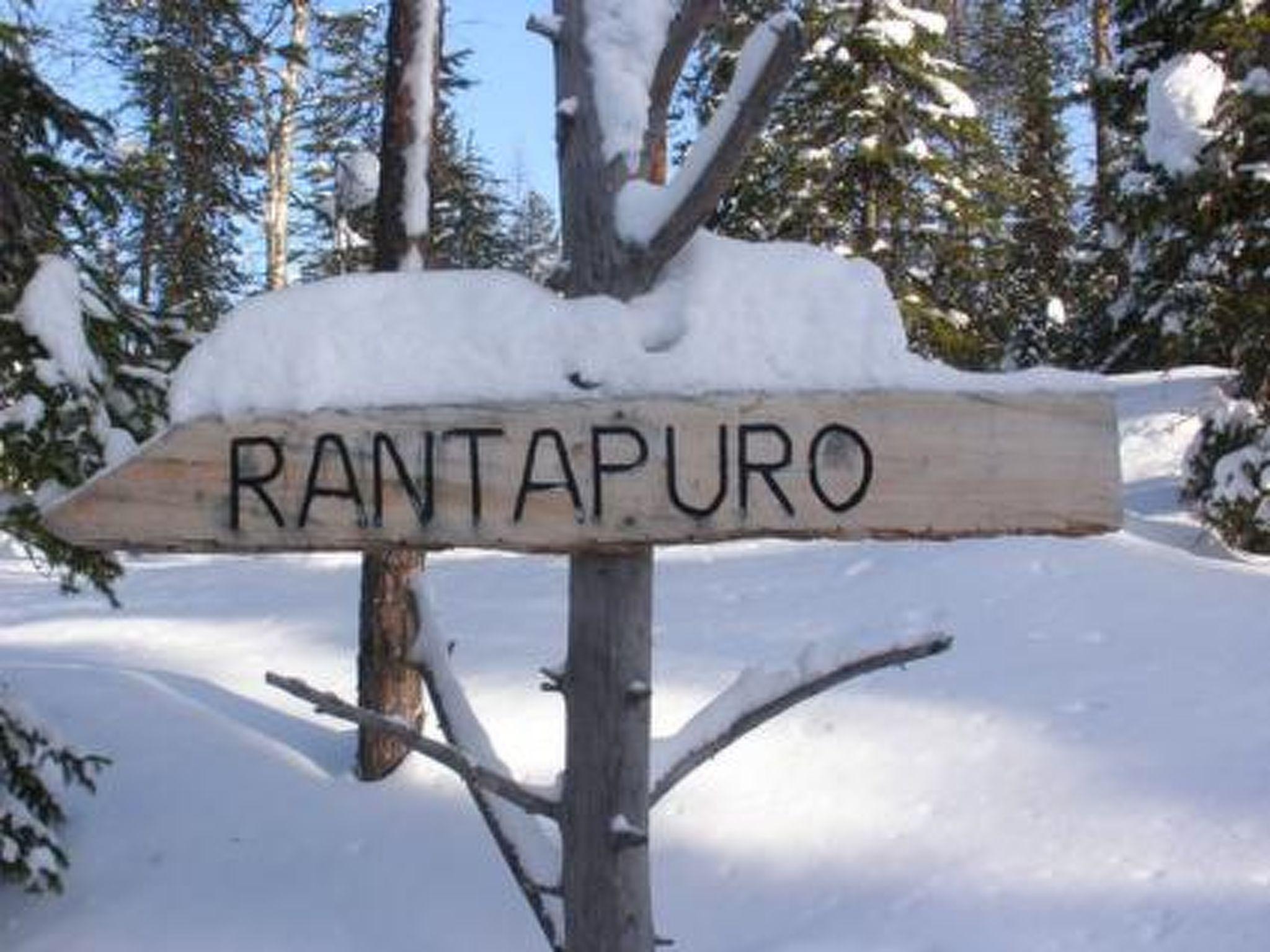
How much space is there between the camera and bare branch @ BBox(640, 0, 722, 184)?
240 centimetres

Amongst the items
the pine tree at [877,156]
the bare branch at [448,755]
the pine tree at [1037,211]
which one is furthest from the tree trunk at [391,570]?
the pine tree at [1037,211]

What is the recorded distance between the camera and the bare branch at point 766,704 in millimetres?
2480

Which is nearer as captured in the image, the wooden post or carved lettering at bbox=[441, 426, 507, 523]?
carved lettering at bbox=[441, 426, 507, 523]

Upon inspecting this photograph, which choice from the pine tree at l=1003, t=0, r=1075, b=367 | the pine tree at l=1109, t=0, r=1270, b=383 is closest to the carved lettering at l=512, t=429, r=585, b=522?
the pine tree at l=1109, t=0, r=1270, b=383

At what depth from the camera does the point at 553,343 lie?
221cm

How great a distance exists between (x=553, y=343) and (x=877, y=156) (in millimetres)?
12673

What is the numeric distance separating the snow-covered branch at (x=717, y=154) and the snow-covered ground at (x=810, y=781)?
0.81 m

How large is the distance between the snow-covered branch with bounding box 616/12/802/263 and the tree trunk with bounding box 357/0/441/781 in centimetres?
503

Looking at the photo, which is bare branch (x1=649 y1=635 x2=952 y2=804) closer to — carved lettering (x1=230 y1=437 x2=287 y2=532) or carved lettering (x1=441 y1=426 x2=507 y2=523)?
carved lettering (x1=441 y1=426 x2=507 y2=523)

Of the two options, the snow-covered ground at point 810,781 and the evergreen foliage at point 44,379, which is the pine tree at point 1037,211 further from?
the evergreen foliage at point 44,379

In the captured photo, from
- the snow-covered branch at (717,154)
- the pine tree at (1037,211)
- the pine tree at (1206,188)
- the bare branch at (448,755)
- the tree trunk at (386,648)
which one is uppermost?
the pine tree at (1037,211)

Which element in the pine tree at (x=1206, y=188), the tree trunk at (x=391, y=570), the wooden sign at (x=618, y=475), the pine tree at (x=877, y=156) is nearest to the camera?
the wooden sign at (x=618, y=475)

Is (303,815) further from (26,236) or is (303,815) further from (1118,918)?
(1118,918)

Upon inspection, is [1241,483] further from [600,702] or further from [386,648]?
[600,702]
